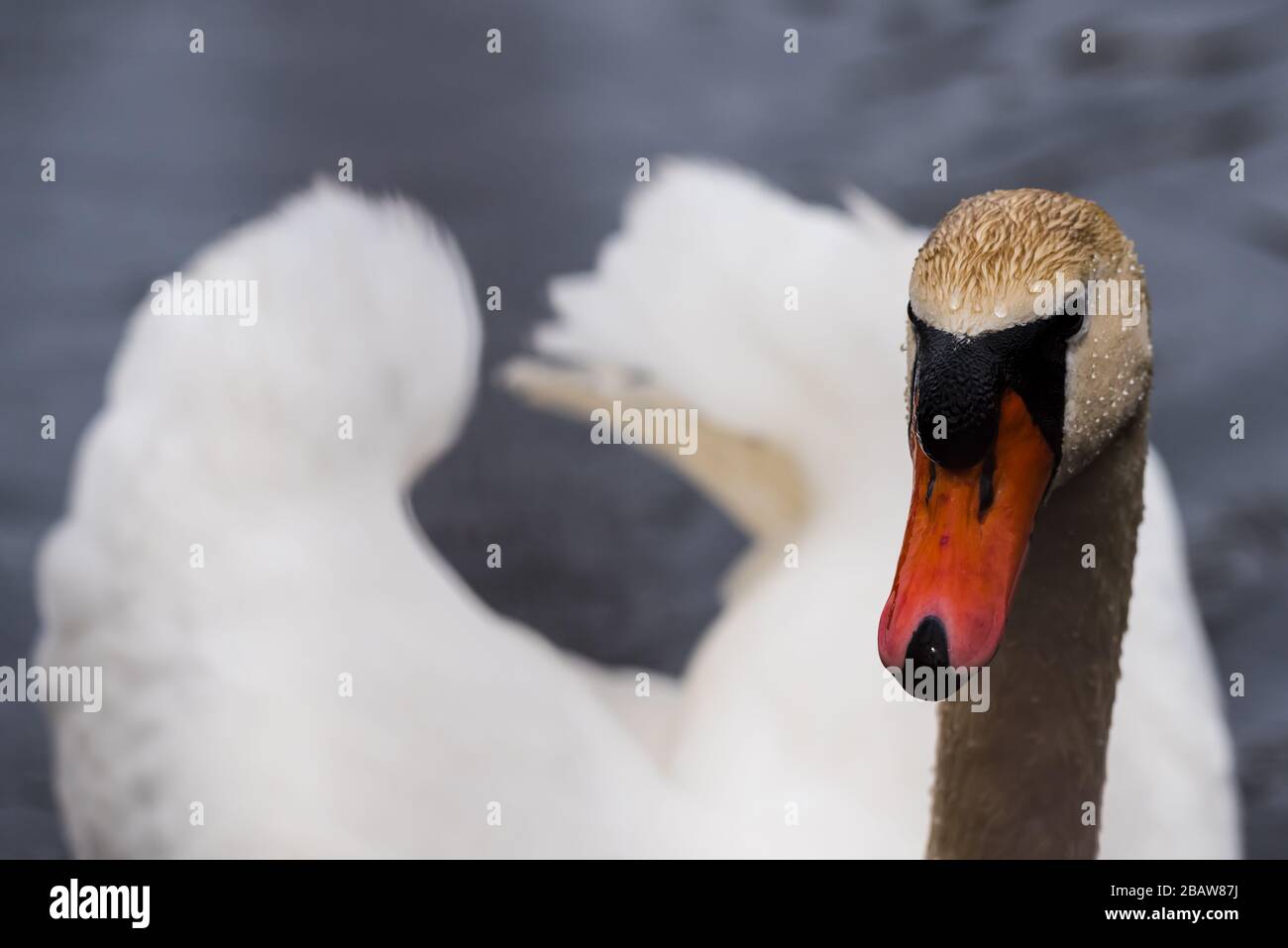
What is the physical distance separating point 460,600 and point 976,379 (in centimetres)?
158

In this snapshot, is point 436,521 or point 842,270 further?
point 436,521

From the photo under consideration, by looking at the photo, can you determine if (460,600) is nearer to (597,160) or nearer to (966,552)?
(966,552)

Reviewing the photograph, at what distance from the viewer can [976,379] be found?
1877 millimetres

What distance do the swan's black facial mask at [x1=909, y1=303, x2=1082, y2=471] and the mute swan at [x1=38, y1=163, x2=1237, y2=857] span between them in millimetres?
781

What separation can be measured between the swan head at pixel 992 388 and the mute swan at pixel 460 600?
25.9 inches

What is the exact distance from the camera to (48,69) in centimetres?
584

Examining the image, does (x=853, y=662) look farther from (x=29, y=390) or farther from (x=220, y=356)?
(x=29, y=390)

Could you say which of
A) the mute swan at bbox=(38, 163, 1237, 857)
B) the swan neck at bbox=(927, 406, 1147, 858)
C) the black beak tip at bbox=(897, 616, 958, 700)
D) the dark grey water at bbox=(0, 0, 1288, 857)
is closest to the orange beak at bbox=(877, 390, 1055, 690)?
the black beak tip at bbox=(897, 616, 958, 700)

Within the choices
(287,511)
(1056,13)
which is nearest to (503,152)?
(1056,13)

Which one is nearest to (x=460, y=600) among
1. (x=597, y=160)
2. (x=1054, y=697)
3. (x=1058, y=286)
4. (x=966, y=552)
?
(x=1054, y=697)

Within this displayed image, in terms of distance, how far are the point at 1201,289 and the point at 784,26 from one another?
179 cm

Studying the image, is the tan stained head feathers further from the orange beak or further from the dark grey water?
the dark grey water

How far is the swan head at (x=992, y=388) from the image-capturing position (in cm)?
190

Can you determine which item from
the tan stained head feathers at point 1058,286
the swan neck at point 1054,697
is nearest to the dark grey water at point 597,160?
the swan neck at point 1054,697
